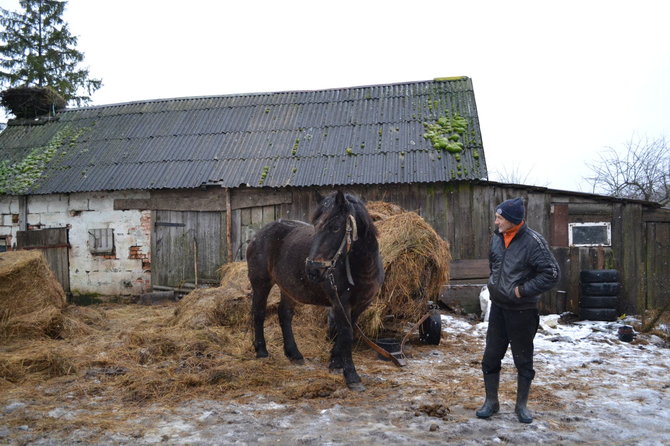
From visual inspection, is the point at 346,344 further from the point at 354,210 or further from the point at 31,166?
the point at 31,166

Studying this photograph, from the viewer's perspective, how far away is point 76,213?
38.7 ft

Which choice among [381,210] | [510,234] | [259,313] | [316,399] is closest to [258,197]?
[381,210]

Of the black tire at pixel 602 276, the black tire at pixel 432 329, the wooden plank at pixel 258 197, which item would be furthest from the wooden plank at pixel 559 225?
the wooden plank at pixel 258 197

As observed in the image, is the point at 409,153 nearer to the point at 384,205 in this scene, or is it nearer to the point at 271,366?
the point at 384,205

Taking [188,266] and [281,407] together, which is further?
[188,266]

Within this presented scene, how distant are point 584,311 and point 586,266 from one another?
941 millimetres

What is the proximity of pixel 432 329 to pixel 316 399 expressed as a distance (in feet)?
9.31

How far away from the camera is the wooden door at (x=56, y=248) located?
11.8 metres

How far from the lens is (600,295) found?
8781 millimetres

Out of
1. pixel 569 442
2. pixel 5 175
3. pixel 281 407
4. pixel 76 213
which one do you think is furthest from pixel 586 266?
pixel 5 175

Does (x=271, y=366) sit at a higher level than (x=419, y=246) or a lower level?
lower

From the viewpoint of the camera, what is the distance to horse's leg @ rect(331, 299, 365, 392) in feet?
15.6

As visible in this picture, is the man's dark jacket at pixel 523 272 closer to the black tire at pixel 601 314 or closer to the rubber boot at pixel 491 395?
the rubber boot at pixel 491 395

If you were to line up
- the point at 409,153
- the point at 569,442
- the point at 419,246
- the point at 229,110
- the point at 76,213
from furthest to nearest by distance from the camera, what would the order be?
the point at 229,110 → the point at 76,213 → the point at 409,153 → the point at 419,246 → the point at 569,442
